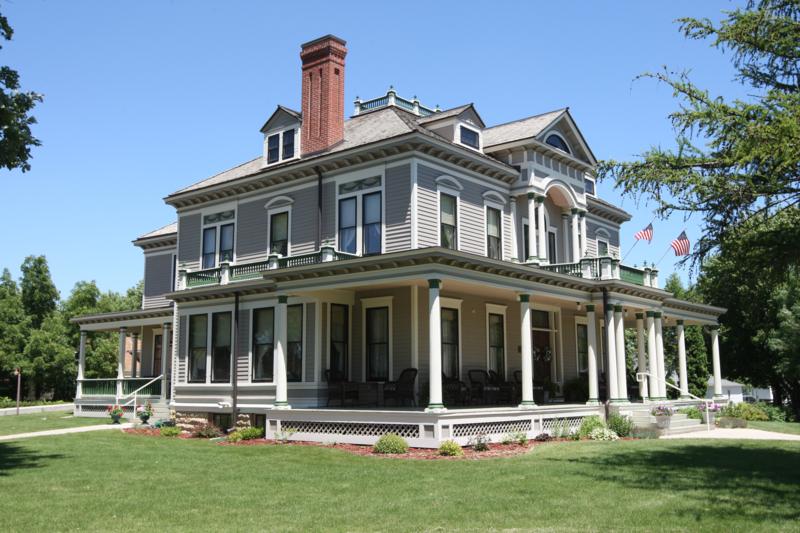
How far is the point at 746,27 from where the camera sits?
12.4 metres

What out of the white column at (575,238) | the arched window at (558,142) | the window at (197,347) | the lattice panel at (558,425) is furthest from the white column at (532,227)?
the window at (197,347)

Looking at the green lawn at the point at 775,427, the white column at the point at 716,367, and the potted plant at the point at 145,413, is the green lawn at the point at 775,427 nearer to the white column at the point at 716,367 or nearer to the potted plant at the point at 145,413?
the white column at the point at 716,367

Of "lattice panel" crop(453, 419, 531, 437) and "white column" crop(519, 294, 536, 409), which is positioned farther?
"white column" crop(519, 294, 536, 409)

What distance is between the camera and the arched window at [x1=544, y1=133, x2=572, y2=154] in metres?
25.5

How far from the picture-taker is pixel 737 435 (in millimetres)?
21828

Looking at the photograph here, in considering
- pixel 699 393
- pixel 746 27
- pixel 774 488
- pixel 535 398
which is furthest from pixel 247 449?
pixel 699 393

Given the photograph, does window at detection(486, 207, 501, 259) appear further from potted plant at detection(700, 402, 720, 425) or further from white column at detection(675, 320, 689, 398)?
white column at detection(675, 320, 689, 398)

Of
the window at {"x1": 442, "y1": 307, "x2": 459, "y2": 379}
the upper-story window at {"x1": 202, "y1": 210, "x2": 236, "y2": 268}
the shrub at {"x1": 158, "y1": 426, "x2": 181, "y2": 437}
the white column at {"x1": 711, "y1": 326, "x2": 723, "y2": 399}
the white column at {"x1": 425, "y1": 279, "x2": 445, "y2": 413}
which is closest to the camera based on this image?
the white column at {"x1": 425, "y1": 279, "x2": 445, "y2": 413}

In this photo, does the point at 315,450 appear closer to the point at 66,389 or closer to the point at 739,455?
the point at 739,455

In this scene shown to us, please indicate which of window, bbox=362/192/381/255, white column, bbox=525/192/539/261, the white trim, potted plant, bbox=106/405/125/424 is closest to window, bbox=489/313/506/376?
white column, bbox=525/192/539/261

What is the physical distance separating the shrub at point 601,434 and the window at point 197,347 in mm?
13183

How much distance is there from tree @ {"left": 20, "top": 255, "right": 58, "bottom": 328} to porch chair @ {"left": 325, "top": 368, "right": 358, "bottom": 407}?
4039 centimetres

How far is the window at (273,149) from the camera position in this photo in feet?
83.5

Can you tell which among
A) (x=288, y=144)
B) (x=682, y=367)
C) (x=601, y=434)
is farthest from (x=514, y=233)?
(x=682, y=367)
